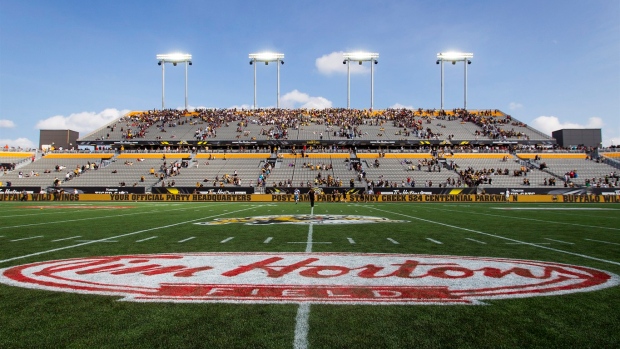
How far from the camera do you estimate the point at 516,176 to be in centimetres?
4738

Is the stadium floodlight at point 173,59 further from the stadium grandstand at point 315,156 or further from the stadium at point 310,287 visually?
the stadium at point 310,287

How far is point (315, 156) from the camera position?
55.5m

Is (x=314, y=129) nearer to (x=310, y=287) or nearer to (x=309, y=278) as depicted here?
(x=309, y=278)

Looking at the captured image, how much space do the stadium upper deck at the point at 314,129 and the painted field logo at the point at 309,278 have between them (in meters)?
52.2

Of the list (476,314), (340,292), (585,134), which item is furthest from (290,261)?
(585,134)

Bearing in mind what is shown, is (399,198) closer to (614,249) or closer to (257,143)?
(257,143)

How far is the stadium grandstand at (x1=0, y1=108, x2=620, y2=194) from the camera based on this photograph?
147 ft

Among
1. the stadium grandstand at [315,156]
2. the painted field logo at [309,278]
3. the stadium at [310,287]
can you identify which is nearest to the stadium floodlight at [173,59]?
the stadium grandstand at [315,156]

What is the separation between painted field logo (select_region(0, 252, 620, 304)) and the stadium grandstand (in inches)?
1381

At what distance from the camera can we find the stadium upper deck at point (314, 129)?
2345 inches

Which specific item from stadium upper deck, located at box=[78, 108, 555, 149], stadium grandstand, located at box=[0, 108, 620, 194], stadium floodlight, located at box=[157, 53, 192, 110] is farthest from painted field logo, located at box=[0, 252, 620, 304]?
stadium floodlight, located at box=[157, 53, 192, 110]

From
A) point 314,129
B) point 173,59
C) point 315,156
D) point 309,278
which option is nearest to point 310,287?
point 309,278

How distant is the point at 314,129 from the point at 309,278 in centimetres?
5783

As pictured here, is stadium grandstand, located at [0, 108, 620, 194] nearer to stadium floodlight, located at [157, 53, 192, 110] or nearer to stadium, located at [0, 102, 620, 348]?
stadium floodlight, located at [157, 53, 192, 110]
